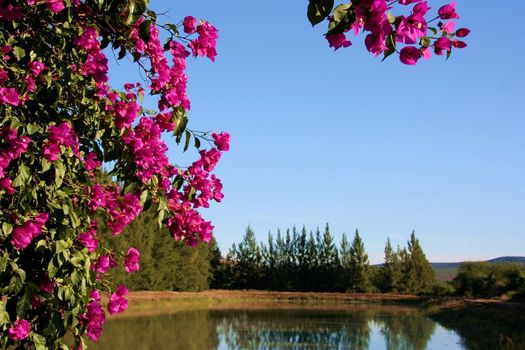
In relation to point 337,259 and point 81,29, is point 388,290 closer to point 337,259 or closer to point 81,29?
point 337,259

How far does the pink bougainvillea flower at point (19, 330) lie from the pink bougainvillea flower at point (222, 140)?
1.44 m

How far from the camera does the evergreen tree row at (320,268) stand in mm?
63500

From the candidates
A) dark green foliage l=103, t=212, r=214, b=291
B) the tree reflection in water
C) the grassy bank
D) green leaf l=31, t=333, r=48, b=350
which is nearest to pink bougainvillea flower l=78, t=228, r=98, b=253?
green leaf l=31, t=333, r=48, b=350

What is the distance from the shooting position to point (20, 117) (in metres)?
2.97

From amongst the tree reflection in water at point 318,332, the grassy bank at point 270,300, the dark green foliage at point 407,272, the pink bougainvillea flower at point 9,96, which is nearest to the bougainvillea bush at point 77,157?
the pink bougainvillea flower at point 9,96

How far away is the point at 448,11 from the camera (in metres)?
1.89

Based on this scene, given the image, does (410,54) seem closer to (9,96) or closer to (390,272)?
(9,96)

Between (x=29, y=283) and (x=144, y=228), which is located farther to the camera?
(x=144, y=228)

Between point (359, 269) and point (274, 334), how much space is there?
133 ft

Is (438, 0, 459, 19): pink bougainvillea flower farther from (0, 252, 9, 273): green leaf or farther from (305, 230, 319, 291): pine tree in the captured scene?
(305, 230, 319, 291): pine tree

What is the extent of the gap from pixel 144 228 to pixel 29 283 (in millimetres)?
44239

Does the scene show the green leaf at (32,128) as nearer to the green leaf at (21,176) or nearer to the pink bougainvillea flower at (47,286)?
the green leaf at (21,176)

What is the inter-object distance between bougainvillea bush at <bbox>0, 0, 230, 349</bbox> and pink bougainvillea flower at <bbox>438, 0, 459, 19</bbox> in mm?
1476

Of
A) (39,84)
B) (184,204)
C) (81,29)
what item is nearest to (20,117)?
(39,84)
